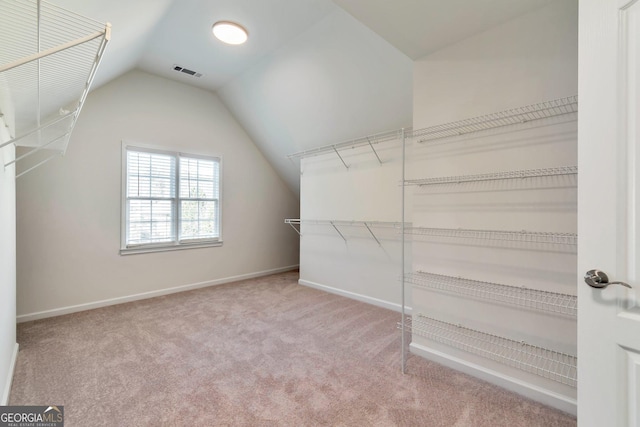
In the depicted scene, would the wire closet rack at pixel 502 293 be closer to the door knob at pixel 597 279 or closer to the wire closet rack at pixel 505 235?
the wire closet rack at pixel 505 235

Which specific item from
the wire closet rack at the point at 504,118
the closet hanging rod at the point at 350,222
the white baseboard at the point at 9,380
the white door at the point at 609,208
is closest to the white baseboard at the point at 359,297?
the closet hanging rod at the point at 350,222

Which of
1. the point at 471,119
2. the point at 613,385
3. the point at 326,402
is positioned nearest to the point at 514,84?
the point at 471,119

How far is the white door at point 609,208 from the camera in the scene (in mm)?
906

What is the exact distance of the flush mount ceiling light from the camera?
2684 mm

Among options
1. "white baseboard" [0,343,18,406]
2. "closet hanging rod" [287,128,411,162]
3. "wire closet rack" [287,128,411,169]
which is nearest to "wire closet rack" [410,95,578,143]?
"closet hanging rod" [287,128,411,162]

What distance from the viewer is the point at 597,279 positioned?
95cm

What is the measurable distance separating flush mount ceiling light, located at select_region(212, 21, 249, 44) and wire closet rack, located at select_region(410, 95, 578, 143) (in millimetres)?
2070

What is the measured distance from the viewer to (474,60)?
1923 millimetres

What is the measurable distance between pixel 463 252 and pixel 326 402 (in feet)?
4.55

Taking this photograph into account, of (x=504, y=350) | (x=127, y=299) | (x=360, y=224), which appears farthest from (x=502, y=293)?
(x=127, y=299)

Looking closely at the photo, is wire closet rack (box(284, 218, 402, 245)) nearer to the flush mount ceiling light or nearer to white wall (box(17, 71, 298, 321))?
white wall (box(17, 71, 298, 321))

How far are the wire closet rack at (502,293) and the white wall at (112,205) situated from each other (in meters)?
3.30

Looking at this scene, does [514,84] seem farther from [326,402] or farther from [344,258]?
[344,258]

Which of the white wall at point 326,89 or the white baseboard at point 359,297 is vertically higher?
the white wall at point 326,89
